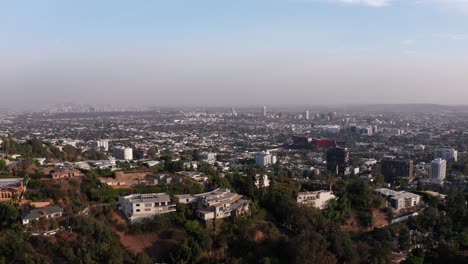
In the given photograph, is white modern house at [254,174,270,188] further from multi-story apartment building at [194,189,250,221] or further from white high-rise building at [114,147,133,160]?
white high-rise building at [114,147,133,160]

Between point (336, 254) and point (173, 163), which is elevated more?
point (173, 163)

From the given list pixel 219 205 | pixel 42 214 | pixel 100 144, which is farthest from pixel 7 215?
pixel 100 144

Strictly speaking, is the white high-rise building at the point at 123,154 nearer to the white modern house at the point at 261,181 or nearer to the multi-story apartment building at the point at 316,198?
the white modern house at the point at 261,181

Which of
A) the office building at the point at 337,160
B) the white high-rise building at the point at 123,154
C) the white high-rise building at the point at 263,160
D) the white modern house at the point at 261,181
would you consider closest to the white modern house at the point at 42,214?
the white modern house at the point at 261,181

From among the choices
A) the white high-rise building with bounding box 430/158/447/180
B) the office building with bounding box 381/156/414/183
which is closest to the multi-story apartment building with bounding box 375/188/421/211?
the office building with bounding box 381/156/414/183

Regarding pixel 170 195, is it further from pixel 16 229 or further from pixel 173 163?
pixel 16 229

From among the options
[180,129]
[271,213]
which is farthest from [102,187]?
[180,129]
